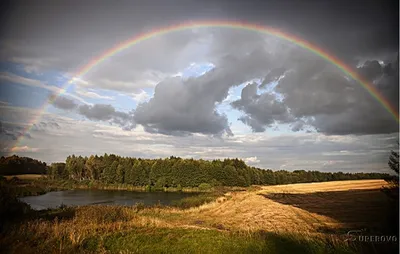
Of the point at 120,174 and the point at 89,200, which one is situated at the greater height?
the point at 120,174

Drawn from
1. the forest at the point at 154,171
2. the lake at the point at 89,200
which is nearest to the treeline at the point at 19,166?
the forest at the point at 154,171

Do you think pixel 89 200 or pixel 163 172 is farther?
pixel 163 172

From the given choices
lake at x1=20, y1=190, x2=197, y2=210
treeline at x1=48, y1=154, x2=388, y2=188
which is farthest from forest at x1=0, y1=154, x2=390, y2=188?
lake at x1=20, y1=190, x2=197, y2=210

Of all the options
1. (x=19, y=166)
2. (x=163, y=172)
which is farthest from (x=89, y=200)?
(x=19, y=166)

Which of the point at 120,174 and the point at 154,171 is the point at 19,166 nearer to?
the point at 120,174

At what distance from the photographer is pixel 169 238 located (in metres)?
15.0

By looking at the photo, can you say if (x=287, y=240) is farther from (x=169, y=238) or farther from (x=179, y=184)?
(x=179, y=184)

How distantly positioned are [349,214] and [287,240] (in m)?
9.14

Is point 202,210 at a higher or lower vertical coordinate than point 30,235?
lower

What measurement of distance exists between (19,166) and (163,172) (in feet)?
191

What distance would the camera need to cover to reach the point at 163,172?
9625 centimetres

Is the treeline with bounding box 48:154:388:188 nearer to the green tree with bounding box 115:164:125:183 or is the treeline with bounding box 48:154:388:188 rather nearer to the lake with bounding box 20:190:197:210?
the green tree with bounding box 115:164:125:183

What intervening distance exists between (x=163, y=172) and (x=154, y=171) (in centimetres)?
367

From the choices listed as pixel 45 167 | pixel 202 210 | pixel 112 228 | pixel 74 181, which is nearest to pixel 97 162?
pixel 74 181
